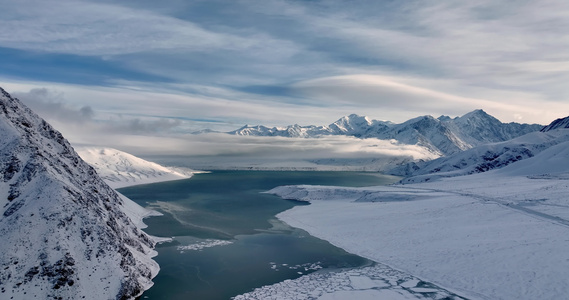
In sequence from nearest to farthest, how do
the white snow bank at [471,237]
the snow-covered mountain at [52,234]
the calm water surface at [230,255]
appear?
the snow-covered mountain at [52,234], the white snow bank at [471,237], the calm water surface at [230,255]

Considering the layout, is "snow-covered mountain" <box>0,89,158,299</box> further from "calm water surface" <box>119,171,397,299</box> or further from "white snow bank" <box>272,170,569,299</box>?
"white snow bank" <box>272,170,569,299</box>

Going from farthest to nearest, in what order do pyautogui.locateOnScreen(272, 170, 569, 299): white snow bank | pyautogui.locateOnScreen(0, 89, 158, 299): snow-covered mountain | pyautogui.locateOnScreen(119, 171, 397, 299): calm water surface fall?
pyautogui.locateOnScreen(119, 171, 397, 299): calm water surface < pyautogui.locateOnScreen(272, 170, 569, 299): white snow bank < pyautogui.locateOnScreen(0, 89, 158, 299): snow-covered mountain

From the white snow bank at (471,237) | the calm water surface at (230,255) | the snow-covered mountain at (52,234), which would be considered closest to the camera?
the snow-covered mountain at (52,234)

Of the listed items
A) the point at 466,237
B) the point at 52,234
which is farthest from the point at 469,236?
the point at 52,234

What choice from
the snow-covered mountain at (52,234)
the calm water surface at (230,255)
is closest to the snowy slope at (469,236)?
the calm water surface at (230,255)

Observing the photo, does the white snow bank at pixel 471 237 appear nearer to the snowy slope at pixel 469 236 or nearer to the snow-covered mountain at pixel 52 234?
the snowy slope at pixel 469 236

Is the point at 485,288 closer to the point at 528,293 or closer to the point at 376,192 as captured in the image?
the point at 528,293

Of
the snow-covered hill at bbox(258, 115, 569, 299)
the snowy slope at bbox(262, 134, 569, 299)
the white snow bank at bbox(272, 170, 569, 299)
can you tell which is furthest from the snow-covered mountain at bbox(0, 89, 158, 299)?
the white snow bank at bbox(272, 170, 569, 299)
